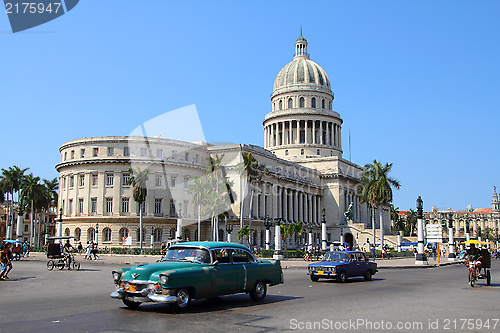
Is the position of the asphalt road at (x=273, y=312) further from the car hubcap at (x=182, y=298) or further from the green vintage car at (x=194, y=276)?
the green vintage car at (x=194, y=276)

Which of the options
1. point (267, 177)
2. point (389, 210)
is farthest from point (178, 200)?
A: point (389, 210)

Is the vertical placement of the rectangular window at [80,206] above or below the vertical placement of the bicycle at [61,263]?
above

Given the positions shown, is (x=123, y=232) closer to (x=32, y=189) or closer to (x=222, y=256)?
(x=32, y=189)

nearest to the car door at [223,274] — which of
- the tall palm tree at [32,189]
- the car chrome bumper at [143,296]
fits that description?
the car chrome bumper at [143,296]

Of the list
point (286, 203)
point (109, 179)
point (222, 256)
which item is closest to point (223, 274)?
point (222, 256)

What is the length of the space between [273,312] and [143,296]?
3.37 metres

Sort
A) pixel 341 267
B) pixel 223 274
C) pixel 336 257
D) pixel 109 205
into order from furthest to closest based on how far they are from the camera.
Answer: pixel 109 205 → pixel 336 257 → pixel 341 267 → pixel 223 274

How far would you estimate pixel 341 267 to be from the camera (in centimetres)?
2280

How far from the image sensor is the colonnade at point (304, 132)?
110 m

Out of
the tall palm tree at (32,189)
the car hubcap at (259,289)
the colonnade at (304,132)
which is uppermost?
the colonnade at (304,132)

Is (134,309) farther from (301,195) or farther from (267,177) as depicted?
(301,195)

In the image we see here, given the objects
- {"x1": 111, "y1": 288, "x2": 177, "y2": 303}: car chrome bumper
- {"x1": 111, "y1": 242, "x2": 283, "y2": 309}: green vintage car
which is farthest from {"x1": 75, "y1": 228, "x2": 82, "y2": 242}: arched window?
{"x1": 111, "y1": 288, "x2": 177, "y2": 303}: car chrome bumper

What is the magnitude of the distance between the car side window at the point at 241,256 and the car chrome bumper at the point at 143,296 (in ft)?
9.43

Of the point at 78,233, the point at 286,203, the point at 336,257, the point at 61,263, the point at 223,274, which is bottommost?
the point at 61,263
